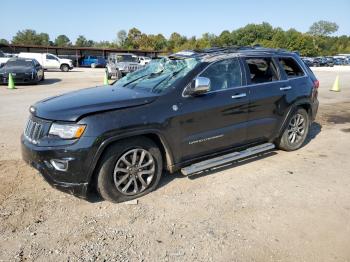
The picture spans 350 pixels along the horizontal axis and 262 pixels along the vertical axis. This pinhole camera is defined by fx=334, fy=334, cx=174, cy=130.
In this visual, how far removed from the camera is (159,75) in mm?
4777

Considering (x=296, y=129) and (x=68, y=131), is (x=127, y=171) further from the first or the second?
(x=296, y=129)

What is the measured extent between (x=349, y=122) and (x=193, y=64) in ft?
19.4

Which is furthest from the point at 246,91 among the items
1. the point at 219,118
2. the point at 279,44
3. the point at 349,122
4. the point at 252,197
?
the point at 279,44

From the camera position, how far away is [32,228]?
11.4ft

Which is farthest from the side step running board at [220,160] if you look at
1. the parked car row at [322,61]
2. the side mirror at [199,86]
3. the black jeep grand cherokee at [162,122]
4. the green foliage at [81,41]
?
the green foliage at [81,41]

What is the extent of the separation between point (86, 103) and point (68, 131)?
1.44ft

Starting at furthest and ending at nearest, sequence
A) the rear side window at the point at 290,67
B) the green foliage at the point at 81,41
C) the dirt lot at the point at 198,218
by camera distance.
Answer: the green foliage at the point at 81,41 < the rear side window at the point at 290,67 < the dirt lot at the point at 198,218

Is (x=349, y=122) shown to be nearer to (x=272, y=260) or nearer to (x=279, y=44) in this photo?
(x=272, y=260)

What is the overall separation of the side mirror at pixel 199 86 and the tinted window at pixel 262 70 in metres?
1.13

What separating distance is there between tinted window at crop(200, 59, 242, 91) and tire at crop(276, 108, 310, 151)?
1.47 m

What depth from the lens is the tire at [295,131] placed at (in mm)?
5770

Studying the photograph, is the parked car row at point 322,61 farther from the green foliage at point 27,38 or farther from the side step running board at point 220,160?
the green foliage at point 27,38

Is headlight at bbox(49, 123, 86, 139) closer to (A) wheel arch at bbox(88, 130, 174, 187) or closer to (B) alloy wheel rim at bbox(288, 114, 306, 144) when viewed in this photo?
(A) wheel arch at bbox(88, 130, 174, 187)

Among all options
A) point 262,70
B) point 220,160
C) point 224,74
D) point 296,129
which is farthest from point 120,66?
point 220,160
